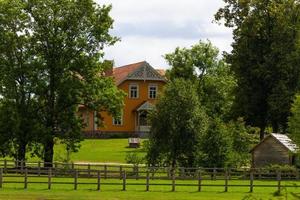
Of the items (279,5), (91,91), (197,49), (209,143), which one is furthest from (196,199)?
(197,49)

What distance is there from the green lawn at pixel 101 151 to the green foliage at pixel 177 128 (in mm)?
13873

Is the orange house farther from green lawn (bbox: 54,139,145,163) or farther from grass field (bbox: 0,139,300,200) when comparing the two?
grass field (bbox: 0,139,300,200)

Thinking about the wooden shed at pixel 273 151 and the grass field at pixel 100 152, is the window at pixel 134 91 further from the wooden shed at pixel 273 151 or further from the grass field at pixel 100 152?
the wooden shed at pixel 273 151

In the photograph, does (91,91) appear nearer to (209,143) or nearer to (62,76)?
(62,76)

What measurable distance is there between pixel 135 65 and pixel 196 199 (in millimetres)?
65494

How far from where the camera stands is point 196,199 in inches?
1236

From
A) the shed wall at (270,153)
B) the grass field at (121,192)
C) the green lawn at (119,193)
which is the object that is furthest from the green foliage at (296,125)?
the green lawn at (119,193)

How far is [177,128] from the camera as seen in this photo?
48.5 meters

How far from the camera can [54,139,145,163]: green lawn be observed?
6747 cm

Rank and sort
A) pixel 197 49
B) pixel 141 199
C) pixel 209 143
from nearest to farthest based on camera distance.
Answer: pixel 141 199 → pixel 209 143 → pixel 197 49

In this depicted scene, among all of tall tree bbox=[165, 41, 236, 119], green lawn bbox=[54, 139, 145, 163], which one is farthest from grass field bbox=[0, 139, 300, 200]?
tall tree bbox=[165, 41, 236, 119]

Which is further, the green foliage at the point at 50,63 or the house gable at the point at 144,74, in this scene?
the house gable at the point at 144,74

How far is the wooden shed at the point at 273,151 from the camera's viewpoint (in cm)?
5244

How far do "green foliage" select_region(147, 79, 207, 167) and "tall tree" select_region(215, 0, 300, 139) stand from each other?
495 inches
